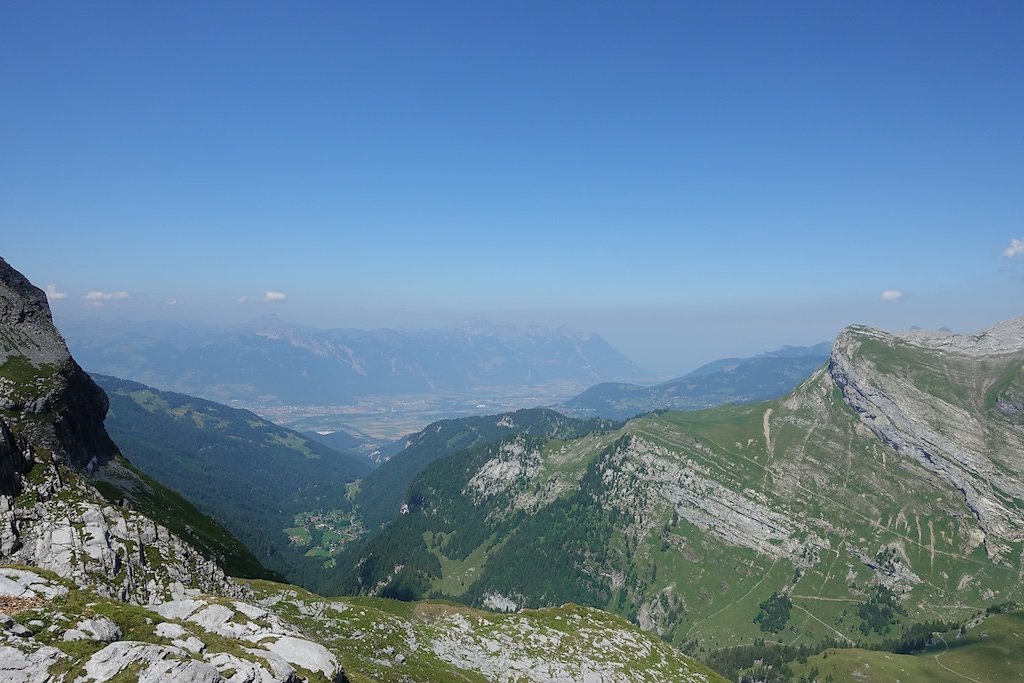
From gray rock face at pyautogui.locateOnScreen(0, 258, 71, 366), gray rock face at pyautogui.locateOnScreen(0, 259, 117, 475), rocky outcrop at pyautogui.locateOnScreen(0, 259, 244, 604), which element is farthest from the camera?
gray rock face at pyautogui.locateOnScreen(0, 258, 71, 366)

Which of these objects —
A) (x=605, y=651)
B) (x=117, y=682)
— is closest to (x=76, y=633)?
(x=117, y=682)

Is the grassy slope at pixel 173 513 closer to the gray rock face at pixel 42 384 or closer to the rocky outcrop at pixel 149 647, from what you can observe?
the gray rock face at pixel 42 384

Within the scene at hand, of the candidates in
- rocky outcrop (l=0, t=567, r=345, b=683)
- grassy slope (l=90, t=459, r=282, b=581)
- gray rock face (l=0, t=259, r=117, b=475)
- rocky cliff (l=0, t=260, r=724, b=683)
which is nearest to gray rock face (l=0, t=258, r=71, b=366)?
gray rock face (l=0, t=259, r=117, b=475)

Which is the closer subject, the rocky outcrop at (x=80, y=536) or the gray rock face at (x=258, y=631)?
the gray rock face at (x=258, y=631)

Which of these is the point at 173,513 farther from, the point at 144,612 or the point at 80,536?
the point at 144,612

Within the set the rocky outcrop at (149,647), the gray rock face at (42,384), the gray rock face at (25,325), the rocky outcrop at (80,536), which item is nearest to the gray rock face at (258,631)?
the rocky outcrop at (149,647)

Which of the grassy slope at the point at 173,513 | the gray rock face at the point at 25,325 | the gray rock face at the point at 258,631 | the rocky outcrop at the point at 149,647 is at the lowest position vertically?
the grassy slope at the point at 173,513

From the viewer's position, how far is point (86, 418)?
103438 mm

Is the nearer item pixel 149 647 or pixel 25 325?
pixel 149 647

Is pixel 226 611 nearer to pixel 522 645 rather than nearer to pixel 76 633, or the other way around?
pixel 76 633

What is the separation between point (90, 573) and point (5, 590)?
21.2 meters

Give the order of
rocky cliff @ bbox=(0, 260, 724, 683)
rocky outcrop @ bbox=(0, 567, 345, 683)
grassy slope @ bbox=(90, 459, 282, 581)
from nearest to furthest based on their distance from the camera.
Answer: rocky outcrop @ bbox=(0, 567, 345, 683), rocky cliff @ bbox=(0, 260, 724, 683), grassy slope @ bbox=(90, 459, 282, 581)

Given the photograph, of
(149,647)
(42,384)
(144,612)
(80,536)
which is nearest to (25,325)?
(42,384)

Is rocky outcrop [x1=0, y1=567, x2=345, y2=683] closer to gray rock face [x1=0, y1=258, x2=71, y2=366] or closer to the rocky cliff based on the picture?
the rocky cliff
